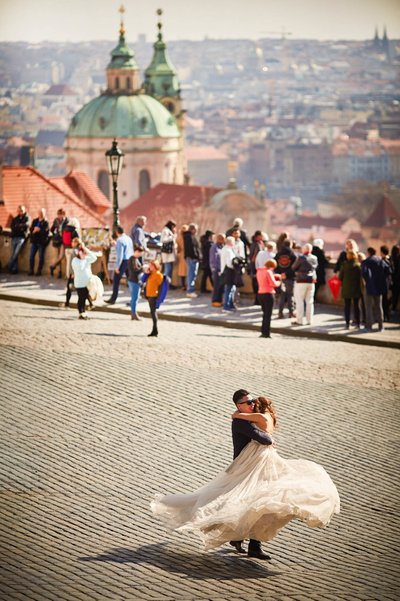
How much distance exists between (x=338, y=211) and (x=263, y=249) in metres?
167

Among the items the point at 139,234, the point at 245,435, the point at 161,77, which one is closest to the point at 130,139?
the point at 161,77

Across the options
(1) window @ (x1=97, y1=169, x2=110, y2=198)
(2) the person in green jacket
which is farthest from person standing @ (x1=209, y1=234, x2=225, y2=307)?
(1) window @ (x1=97, y1=169, x2=110, y2=198)

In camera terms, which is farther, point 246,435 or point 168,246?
point 168,246

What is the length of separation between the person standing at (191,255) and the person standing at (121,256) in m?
1.23

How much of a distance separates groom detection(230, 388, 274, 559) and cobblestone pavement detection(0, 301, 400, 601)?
0.47 feet

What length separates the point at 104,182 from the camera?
132875mm

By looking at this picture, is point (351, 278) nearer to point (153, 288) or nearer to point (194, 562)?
point (153, 288)

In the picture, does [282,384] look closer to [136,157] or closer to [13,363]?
[13,363]

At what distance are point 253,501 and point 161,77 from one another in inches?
5597

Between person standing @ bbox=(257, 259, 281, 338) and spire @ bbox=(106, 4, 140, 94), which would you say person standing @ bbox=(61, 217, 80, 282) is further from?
spire @ bbox=(106, 4, 140, 94)

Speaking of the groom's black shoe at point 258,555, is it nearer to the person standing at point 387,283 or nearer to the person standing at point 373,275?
the person standing at point 373,275

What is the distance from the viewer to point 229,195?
136m

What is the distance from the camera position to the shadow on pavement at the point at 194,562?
37.4 ft

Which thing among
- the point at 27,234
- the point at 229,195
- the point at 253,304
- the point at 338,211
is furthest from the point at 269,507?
the point at 338,211
